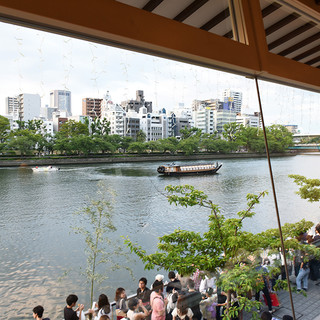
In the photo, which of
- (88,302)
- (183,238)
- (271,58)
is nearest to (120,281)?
(88,302)

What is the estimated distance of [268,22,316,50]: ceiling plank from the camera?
5.67ft

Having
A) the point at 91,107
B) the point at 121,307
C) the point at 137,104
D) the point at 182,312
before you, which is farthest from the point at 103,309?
the point at 137,104

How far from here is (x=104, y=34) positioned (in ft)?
3.01

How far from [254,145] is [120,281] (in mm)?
3521

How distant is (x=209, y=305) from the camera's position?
193 centimetres

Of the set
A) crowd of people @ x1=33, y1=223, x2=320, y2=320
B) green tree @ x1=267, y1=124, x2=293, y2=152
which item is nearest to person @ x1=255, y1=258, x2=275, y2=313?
crowd of people @ x1=33, y1=223, x2=320, y2=320

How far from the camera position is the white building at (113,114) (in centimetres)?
263

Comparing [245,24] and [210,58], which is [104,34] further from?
[245,24]

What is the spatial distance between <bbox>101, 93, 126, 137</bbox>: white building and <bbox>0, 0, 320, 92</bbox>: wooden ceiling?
130cm

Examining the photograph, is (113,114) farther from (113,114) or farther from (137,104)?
(137,104)

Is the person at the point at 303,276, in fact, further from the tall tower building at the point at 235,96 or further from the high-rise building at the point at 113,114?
the high-rise building at the point at 113,114

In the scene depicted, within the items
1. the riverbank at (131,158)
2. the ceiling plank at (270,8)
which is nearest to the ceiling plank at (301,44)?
the ceiling plank at (270,8)

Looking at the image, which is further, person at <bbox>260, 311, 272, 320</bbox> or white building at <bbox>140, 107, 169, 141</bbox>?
white building at <bbox>140, 107, 169, 141</bbox>

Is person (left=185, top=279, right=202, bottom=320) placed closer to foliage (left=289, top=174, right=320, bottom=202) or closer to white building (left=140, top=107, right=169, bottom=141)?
white building (left=140, top=107, right=169, bottom=141)
